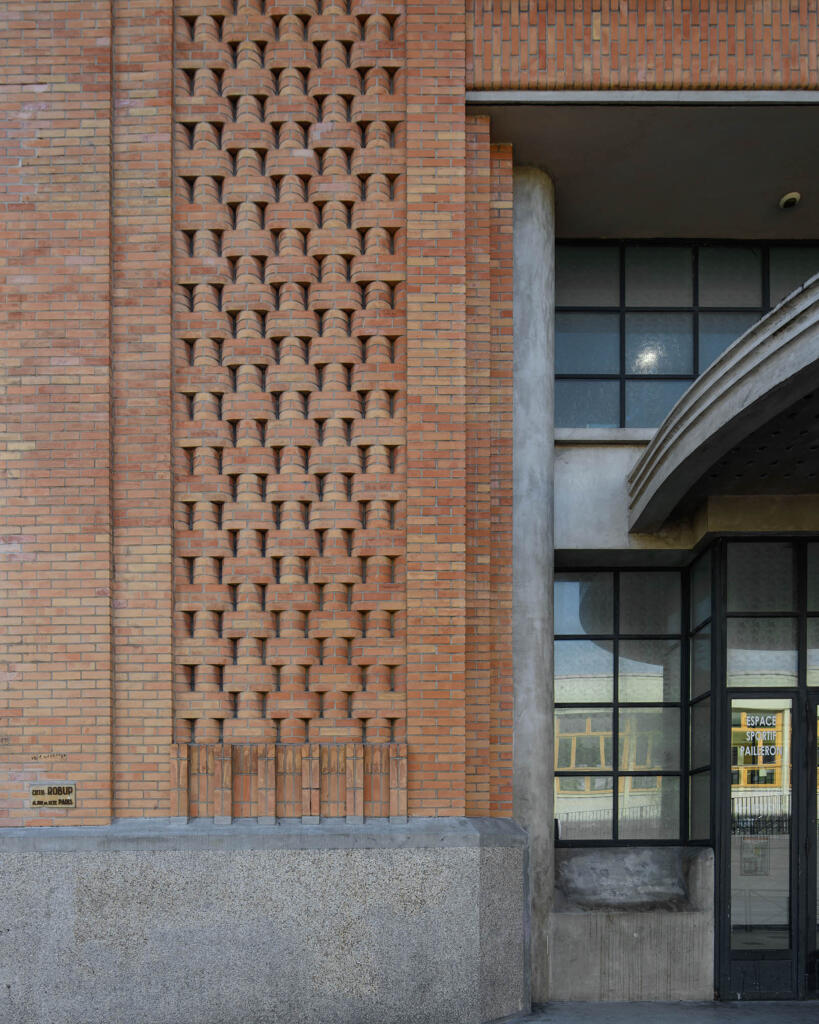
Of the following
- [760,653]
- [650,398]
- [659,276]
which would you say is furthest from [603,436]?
[760,653]

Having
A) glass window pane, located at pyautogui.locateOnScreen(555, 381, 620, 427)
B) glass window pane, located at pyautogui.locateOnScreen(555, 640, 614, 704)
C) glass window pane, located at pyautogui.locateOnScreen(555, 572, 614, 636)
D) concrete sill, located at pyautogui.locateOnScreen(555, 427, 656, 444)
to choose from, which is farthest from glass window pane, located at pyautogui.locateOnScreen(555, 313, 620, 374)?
glass window pane, located at pyautogui.locateOnScreen(555, 640, 614, 704)

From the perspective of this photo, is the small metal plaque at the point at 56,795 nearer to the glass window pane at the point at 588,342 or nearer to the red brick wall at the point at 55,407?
the red brick wall at the point at 55,407

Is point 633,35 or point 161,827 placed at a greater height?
point 633,35

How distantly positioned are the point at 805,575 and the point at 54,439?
667cm

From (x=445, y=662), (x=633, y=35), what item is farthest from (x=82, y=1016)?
(x=633, y=35)

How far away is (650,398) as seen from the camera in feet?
30.2

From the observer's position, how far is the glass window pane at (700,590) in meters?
8.46

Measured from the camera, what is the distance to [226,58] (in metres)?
7.73

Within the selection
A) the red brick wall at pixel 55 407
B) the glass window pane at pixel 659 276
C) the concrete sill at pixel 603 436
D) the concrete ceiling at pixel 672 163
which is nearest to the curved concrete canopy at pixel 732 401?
the concrete sill at pixel 603 436

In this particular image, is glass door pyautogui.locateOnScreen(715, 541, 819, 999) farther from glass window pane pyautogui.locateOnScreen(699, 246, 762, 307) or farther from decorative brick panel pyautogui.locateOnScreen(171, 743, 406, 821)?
decorative brick panel pyautogui.locateOnScreen(171, 743, 406, 821)

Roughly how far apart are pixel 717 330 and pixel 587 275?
1.42m

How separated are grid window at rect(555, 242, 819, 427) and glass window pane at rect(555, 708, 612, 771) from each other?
284cm

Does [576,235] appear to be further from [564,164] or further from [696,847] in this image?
[696,847]

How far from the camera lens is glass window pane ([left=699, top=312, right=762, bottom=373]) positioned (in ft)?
30.3
